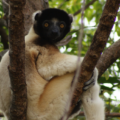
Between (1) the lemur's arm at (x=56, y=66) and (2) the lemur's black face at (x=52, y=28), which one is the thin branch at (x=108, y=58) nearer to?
(1) the lemur's arm at (x=56, y=66)

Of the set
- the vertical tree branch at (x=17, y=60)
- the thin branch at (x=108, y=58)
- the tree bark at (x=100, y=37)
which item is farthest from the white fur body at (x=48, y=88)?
the thin branch at (x=108, y=58)

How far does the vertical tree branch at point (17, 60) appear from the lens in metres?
2.14

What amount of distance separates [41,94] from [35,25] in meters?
1.44

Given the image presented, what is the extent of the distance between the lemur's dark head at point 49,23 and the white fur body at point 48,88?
698mm

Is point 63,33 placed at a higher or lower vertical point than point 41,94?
higher

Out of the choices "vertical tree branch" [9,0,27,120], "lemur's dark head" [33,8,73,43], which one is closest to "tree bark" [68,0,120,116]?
"vertical tree branch" [9,0,27,120]

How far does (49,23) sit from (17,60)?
163 centimetres

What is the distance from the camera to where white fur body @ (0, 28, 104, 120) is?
3.11 m

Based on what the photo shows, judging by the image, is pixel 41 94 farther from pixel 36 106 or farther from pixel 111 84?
pixel 111 84

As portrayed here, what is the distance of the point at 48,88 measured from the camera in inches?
126

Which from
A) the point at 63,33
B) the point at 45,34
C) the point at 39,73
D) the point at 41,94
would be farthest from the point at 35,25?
the point at 41,94

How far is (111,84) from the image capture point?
15.8 ft

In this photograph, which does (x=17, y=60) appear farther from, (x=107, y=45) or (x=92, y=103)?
(x=107, y=45)

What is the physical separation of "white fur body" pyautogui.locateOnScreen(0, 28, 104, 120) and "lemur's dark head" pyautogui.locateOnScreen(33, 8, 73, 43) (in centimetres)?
70
